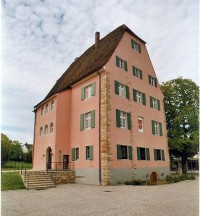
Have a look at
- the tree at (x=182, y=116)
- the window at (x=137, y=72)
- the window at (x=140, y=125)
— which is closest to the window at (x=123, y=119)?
the window at (x=140, y=125)

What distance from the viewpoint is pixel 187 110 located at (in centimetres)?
3122

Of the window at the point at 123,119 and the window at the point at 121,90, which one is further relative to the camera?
the window at the point at 121,90

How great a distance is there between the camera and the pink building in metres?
19.1

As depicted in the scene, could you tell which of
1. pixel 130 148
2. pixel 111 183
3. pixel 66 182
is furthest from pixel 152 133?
pixel 66 182

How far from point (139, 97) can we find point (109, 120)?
6.28 meters

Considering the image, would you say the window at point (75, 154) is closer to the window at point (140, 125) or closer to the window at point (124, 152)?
the window at point (124, 152)

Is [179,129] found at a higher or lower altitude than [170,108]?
lower

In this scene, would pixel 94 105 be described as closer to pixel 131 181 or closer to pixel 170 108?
pixel 131 181

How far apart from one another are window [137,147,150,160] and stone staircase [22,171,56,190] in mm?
8188

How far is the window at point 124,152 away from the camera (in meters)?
19.2

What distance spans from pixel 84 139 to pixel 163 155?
9773mm

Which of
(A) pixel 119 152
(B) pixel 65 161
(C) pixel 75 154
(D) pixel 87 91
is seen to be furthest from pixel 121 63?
(B) pixel 65 161

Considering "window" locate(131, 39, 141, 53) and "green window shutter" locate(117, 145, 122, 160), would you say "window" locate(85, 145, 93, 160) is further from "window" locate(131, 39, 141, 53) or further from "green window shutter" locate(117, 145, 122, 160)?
"window" locate(131, 39, 141, 53)

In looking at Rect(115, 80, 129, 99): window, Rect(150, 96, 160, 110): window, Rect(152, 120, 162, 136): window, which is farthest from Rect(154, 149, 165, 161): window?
Rect(115, 80, 129, 99): window
